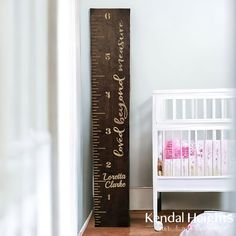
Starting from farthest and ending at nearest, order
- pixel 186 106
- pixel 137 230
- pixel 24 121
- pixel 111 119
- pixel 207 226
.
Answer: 1. pixel 186 106
2. pixel 111 119
3. pixel 137 230
4. pixel 207 226
5. pixel 24 121

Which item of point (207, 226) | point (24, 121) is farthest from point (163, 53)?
point (24, 121)

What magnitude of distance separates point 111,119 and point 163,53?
2.81ft

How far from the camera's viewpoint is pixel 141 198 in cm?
366

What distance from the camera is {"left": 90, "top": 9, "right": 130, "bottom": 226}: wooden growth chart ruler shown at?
324 cm

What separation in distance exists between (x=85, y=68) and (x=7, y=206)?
225 centimetres

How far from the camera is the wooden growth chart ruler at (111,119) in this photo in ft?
10.6

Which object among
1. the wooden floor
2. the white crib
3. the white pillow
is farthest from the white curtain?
the white crib

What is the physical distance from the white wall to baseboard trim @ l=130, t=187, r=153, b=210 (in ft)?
0.18

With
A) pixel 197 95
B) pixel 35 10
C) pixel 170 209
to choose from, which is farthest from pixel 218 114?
pixel 35 10

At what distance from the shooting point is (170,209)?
361cm

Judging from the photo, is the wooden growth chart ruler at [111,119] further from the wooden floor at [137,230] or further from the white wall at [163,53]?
the white wall at [163,53]

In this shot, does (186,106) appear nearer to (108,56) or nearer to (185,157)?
(185,157)

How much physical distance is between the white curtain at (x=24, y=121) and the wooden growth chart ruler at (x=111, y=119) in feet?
4.24

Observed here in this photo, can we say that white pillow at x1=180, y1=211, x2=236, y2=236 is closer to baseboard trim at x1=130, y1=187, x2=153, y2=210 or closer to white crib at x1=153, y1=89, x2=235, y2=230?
white crib at x1=153, y1=89, x2=235, y2=230
